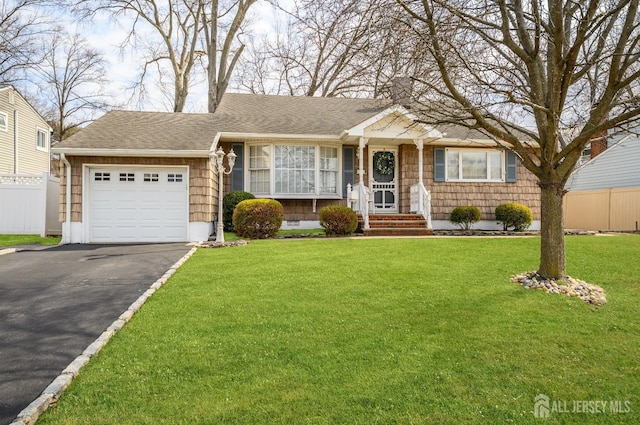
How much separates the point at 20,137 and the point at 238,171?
47.8 feet

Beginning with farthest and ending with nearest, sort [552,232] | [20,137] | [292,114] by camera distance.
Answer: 1. [20,137]
2. [292,114]
3. [552,232]

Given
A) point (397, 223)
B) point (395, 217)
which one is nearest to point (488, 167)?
point (395, 217)

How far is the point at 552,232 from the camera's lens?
587cm

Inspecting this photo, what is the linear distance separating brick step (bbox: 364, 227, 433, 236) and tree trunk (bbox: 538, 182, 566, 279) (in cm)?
643

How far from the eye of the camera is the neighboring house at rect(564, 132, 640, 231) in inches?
635

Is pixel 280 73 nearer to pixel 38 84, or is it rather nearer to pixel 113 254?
pixel 38 84

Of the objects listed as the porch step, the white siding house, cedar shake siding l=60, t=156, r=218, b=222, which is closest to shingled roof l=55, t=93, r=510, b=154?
cedar shake siding l=60, t=156, r=218, b=222

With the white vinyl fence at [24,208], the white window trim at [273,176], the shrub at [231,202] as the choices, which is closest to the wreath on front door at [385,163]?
the white window trim at [273,176]

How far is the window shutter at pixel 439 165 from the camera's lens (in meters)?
14.4

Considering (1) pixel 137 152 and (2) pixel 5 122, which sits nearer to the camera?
(1) pixel 137 152

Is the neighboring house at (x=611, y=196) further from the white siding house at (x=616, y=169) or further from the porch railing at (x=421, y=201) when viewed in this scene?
the porch railing at (x=421, y=201)

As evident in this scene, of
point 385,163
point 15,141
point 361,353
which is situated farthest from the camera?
point 15,141

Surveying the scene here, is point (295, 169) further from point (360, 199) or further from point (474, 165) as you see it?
point (474, 165)

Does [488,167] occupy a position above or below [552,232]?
above
